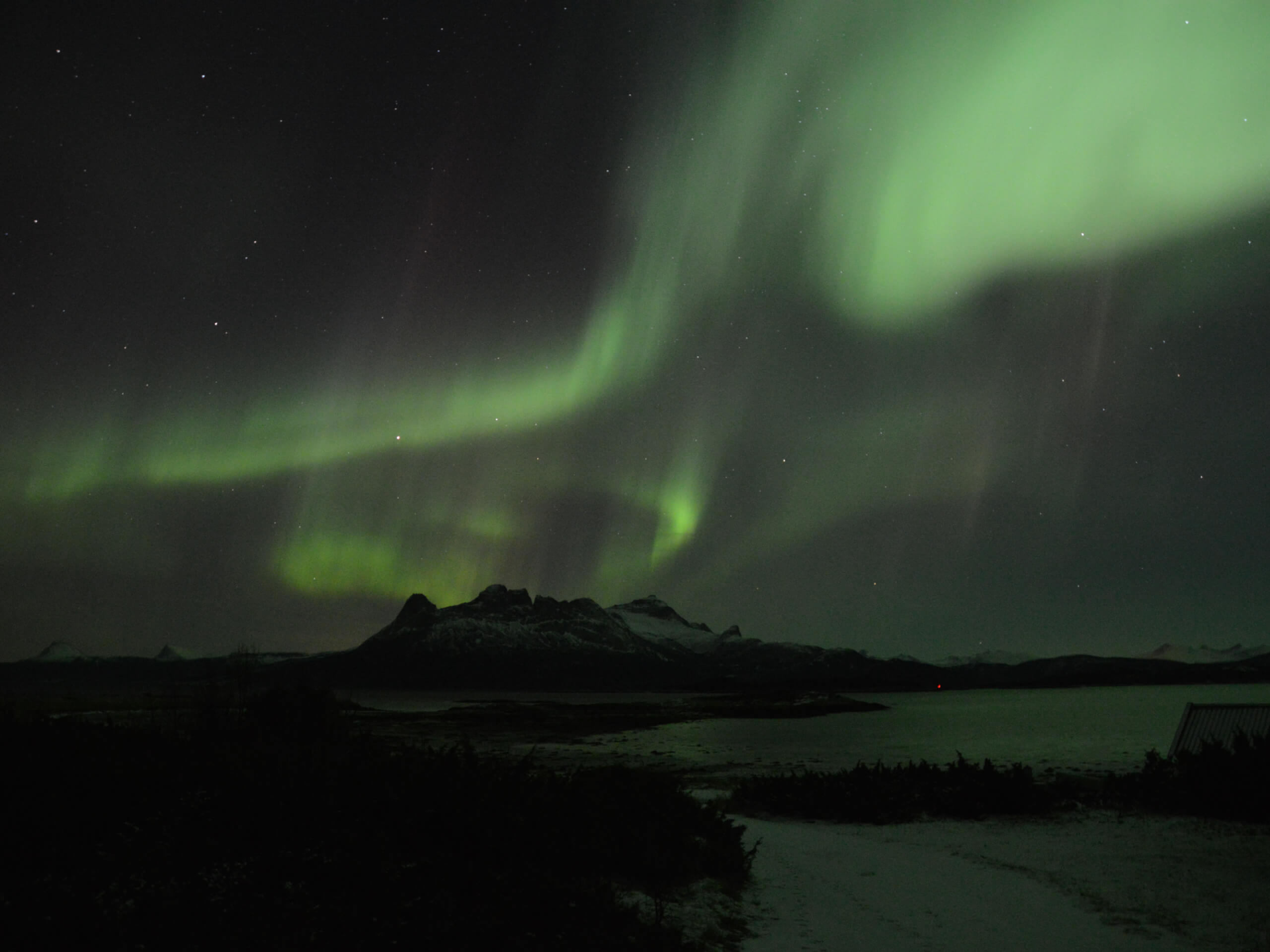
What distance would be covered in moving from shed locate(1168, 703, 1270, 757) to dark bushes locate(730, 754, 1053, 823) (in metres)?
6.29


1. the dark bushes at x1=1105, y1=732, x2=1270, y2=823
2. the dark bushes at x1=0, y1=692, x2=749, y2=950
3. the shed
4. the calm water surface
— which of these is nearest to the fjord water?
the calm water surface

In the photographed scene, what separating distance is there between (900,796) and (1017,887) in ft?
27.2

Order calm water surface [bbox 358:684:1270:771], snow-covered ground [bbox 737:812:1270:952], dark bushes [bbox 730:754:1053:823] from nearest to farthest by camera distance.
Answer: snow-covered ground [bbox 737:812:1270:952]
dark bushes [bbox 730:754:1053:823]
calm water surface [bbox 358:684:1270:771]

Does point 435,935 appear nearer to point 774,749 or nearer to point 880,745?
point 774,749

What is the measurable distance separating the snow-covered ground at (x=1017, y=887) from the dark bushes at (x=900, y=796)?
1.21 metres

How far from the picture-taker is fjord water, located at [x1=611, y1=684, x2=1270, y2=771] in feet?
142

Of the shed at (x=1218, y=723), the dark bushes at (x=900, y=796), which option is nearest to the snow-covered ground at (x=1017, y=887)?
the dark bushes at (x=900, y=796)

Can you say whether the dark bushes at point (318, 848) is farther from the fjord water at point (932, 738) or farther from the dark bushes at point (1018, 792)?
the fjord water at point (932, 738)

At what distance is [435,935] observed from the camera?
26.9 ft

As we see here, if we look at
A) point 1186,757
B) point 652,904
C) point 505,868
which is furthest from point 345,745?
point 1186,757

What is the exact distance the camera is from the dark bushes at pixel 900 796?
21.0m

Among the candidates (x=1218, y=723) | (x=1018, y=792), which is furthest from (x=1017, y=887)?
(x=1218, y=723)

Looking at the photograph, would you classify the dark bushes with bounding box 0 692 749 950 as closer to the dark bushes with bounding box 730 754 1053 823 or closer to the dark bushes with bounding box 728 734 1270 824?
the dark bushes with bounding box 730 754 1053 823

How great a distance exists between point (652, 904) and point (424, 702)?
15435 cm
